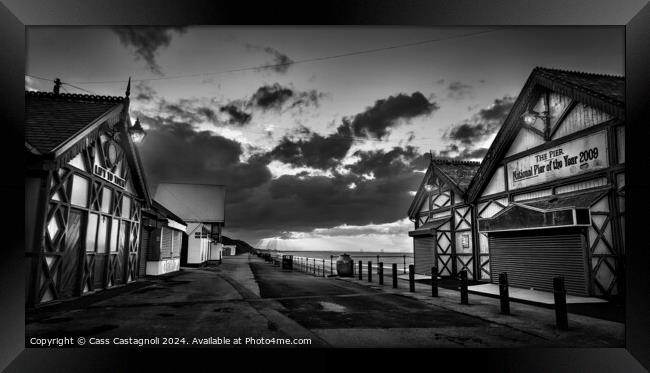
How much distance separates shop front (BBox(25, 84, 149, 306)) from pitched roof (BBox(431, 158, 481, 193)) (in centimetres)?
1500

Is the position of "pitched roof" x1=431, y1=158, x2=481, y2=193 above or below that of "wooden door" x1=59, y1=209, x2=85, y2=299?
above

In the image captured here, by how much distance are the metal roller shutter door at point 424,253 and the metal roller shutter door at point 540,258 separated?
5.24 meters

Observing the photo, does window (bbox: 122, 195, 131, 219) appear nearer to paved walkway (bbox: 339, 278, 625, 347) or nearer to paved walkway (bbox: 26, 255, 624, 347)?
paved walkway (bbox: 26, 255, 624, 347)

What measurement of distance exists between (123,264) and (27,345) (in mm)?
8857

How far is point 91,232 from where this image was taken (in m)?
11.8

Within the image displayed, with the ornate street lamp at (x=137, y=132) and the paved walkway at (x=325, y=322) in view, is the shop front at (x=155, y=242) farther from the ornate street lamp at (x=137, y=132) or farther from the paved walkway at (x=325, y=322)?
the paved walkway at (x=325, y=322)

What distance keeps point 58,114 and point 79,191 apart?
244 cm

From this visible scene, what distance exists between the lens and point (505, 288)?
894cm

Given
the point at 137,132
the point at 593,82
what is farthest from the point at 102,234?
the point at 593,82

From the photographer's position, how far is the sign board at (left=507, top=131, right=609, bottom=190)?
10680mm

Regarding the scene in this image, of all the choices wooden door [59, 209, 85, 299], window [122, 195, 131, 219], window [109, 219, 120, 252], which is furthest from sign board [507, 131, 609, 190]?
window [122, 195, 131, 219]

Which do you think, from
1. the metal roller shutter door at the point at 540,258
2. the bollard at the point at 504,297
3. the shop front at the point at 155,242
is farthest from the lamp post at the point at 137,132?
the metal roller shutter door at the point at 540,258
